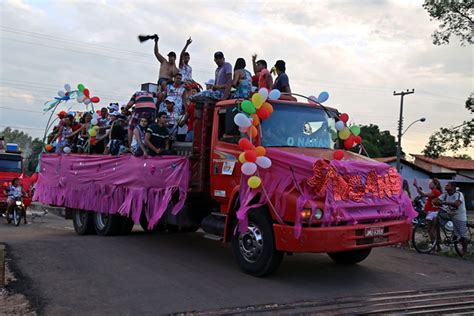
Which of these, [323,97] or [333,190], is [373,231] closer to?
[333,190]

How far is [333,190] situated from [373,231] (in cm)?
86

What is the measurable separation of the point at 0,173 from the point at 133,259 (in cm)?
1203

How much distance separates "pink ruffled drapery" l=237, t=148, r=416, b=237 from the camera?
609cm

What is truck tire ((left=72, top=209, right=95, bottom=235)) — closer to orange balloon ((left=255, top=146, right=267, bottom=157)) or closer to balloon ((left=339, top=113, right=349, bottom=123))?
orange balloon ((left=255, top=146, right=267, bottom=157))

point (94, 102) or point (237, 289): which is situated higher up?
point (94, 102)

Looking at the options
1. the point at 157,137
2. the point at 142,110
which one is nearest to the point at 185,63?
the point at 142,110

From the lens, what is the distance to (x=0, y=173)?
701 inches

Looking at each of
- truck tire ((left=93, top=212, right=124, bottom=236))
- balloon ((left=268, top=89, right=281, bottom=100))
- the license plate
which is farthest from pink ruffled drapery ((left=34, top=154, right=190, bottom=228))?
the license plate

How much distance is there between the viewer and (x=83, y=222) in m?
11.6

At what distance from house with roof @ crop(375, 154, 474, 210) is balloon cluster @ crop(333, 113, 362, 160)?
2902cm

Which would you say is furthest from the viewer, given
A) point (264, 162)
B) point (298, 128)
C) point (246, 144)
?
point (298, 128)

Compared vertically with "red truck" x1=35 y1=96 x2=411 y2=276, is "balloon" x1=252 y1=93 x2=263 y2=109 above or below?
above

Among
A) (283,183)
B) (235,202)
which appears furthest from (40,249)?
(283,183)

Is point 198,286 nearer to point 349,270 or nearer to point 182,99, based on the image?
point 349,270
